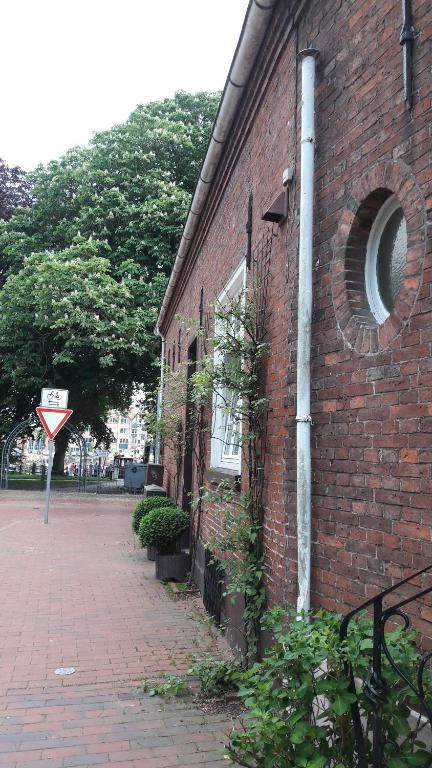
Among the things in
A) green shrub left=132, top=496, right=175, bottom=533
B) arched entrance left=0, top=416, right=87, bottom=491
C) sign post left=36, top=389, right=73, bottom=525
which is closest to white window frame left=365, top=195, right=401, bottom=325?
green shrub left=132, top=496, right=175, bottom=533

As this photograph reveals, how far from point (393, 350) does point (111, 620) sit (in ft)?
15.3

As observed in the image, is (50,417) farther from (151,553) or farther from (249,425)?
(249,425)

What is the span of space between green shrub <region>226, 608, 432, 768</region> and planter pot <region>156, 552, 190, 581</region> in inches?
220

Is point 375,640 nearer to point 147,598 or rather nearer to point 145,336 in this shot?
point 147,598

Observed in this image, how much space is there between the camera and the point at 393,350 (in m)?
2.78

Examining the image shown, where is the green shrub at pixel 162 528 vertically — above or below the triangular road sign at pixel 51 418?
below

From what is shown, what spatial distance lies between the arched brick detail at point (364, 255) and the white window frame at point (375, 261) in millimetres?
23

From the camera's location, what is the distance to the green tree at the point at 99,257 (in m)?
18.8

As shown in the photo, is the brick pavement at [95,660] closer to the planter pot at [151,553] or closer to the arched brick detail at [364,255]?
the planter pot at [151,553]

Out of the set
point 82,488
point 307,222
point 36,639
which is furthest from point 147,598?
point 82,488

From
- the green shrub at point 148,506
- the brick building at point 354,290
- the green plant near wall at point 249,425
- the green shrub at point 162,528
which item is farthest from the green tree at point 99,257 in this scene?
the brick building at point 354,290

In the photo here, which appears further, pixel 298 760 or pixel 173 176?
pixel 173 176

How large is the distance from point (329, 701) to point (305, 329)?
1.97m

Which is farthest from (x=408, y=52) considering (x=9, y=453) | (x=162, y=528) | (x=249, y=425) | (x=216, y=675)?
(x=9, y=453)
